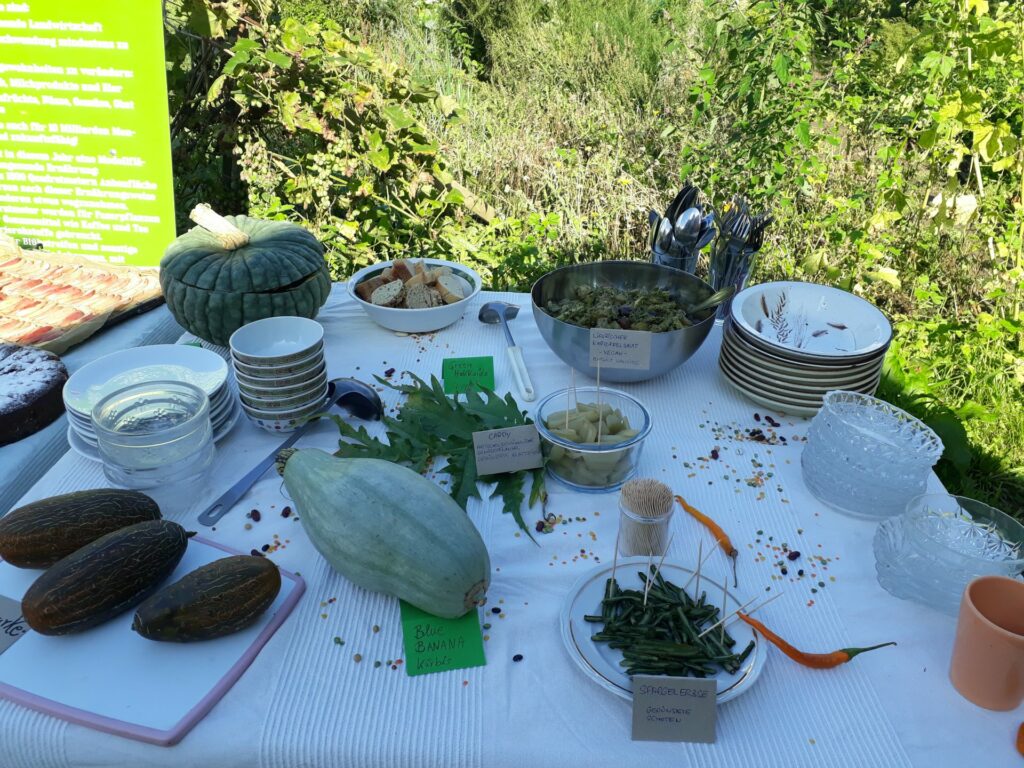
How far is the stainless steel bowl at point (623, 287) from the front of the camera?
1692 mm

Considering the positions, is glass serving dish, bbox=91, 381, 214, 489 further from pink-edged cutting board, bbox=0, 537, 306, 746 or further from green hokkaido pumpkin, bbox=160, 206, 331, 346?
green hokkaido pumpkin, bbox=160, 206, 331, 346

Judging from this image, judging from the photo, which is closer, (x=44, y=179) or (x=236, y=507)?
(x=236, y=507)

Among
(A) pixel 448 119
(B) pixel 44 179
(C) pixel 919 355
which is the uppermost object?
(A) pixel 448 119

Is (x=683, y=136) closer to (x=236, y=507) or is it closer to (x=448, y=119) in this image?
(x=448, y=119)

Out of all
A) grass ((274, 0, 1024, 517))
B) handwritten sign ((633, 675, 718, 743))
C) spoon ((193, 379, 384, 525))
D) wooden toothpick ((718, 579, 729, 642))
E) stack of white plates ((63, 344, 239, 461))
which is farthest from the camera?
grass ((274, 0, 1024, 517))

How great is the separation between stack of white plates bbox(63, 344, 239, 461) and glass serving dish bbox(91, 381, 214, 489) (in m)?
0.12

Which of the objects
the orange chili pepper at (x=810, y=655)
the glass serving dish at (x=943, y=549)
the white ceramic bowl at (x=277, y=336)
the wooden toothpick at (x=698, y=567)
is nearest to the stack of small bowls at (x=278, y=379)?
the white ceramic bowl at (x=277, y=336)

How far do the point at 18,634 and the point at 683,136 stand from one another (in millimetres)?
3991

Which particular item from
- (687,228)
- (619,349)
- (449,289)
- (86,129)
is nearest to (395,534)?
(619,349)

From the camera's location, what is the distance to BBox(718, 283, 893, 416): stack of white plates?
5.45 ft

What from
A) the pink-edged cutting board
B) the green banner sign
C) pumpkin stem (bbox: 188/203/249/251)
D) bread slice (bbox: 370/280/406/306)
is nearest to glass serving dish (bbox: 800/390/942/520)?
the pink-edged cutting board

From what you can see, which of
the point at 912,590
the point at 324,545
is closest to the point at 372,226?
the point at 324,545

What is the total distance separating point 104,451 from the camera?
1.31m

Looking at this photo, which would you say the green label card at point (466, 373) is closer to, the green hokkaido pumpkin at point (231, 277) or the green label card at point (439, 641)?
the green hokkaido pumpkin at point (231, 277)
